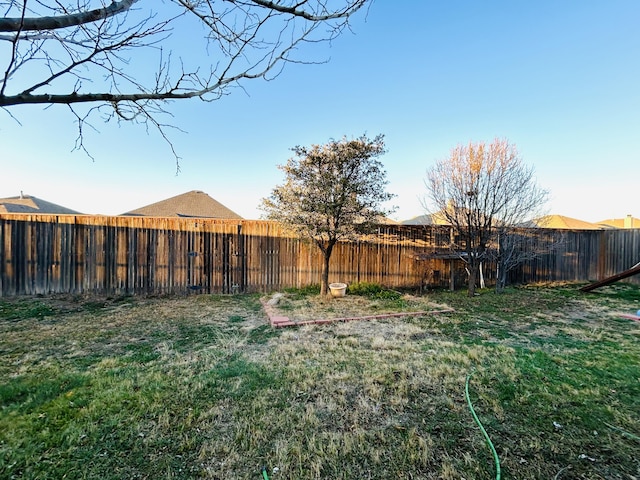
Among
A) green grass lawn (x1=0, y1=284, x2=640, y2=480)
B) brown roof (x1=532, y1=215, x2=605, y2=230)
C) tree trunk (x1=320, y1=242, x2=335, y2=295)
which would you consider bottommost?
green grass lawn (x1=0, y1=284, x2=640, y2=480)

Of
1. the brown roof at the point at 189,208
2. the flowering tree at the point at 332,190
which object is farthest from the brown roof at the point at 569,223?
the brown roof at the point at 189,208

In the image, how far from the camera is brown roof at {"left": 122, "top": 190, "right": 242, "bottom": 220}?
38.2 ft

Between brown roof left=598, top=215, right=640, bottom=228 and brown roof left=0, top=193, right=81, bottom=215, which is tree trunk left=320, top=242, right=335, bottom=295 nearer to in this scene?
brown roof left=0, top=193, right=81, bottom=215

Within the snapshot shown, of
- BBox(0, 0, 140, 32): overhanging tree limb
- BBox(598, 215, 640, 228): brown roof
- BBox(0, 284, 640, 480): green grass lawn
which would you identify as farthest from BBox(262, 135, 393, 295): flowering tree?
BBox(598, 215, 640, 228): brown roof

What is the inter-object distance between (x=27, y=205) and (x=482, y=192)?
58.8 ft

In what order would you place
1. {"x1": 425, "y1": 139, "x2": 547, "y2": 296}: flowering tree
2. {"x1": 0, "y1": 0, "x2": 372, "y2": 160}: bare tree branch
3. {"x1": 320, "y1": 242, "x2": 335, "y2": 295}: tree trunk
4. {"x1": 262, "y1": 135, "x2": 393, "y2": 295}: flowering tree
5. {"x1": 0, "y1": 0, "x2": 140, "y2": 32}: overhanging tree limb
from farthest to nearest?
{"x1": 320, "y1": 242, "x2": 335, "y2": 295}: tree trunk < {"x1": 425, "y1": 139, "x2": 547, "y2": 296}: flowering tree < {"x1": 262, "y1": 135, "x2": 393, "y2": 295}: flowering tree < {"x1": 0, "y1": 0, "x2": 372, "y2": 160}: bare tree branch < {"x1": 0, "y1": 0, "x2": 140, "y2": 32}: overhanging tree limb

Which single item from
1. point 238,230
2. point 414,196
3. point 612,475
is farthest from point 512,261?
point 238,230

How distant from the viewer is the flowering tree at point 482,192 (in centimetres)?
643

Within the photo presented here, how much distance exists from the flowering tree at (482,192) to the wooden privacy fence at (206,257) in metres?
1.15

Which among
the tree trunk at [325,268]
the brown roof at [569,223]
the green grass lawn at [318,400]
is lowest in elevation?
the green grass lawn at [318,400]

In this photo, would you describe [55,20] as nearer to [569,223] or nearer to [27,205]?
[27,205]

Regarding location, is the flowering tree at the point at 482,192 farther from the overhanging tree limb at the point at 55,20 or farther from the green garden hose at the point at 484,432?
the overhanging tree limb at the point at 55,20

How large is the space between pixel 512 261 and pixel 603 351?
4464 millimetres

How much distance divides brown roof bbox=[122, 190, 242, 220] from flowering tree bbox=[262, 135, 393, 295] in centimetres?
701
